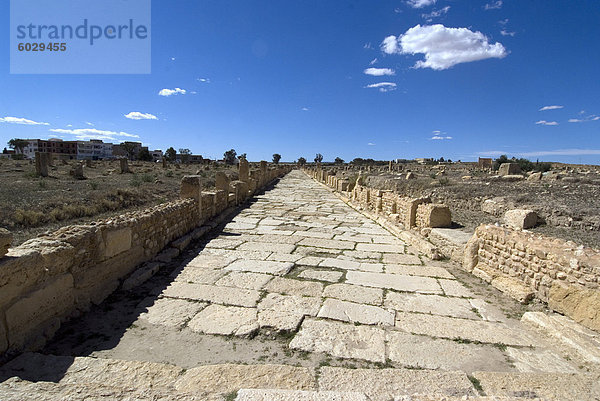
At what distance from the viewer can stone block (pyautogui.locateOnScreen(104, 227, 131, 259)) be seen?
13.3 ft

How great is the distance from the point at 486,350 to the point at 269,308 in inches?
87.8

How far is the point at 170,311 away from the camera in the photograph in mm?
3664

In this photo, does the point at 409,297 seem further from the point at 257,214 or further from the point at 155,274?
the point at 257,214

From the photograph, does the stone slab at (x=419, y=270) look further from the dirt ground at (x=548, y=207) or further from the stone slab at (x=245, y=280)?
the dirt ground at (x=548, y=207)

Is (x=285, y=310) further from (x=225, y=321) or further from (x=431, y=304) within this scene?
(x=431, y=304)

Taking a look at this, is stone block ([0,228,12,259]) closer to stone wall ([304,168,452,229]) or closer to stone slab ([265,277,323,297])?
stone slab ([265,277,323,297])

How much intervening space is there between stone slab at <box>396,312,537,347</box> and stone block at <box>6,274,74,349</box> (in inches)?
137

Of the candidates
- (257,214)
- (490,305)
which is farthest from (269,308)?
(257,214)

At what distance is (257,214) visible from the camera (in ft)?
34.7

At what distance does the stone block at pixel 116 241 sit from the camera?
404 cm

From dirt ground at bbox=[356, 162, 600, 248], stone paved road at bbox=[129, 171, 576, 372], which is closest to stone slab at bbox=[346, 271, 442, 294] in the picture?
stone paved road at bbox=[129, 171, 576, 372]

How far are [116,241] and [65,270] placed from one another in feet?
2.68

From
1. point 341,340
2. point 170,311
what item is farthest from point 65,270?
point 341,340

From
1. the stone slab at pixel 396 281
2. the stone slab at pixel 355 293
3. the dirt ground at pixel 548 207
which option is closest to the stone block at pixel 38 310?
the stone slab at pixel 355 293
